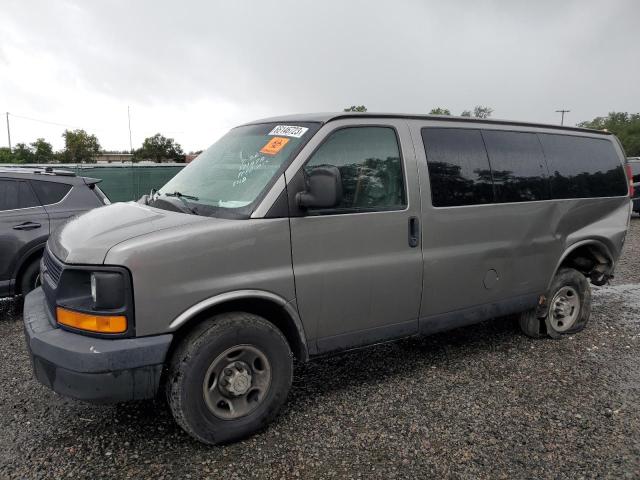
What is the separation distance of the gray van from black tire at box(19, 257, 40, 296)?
2.31 meters

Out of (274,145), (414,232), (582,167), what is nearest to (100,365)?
(274,145)

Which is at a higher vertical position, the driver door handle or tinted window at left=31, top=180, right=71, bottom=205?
tinted window at left=31, top=180, right=71, bottom=205

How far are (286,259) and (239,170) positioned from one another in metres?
0.75

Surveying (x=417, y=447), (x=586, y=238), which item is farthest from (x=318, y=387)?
(x=586, y=238)

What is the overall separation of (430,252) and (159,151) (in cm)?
6247

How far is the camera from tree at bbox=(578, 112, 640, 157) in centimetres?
8538

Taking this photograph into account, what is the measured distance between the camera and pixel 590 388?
3.92 meters

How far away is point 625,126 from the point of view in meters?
94.6

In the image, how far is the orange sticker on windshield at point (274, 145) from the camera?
11.0 ft

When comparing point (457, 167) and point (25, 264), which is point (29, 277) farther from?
point (457, 167)

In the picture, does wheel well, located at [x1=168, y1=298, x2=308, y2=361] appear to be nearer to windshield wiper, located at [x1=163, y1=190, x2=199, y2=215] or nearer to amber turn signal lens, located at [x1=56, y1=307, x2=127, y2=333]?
amber turn signal lens, located at [x1=56, y1=307, x2=127, y2=333]

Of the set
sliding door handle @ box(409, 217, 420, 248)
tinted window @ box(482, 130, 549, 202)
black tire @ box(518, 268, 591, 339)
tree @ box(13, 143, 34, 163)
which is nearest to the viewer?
sliding door handle @ box(409, 217, 420, 248)

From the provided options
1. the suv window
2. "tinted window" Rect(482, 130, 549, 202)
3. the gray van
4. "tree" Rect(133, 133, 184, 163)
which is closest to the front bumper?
the gray van

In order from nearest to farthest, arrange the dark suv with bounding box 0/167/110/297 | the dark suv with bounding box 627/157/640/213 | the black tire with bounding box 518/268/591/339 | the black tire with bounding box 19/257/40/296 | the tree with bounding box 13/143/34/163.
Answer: the black tire with bounding box 518/268/591/339
the dark suv with bounding box 0/167/110/297
the black tire with bounding box 19/257/40/296
the dark suv with bounding box 627/157/640/213
the tree with bounding box 13/143/34/163
